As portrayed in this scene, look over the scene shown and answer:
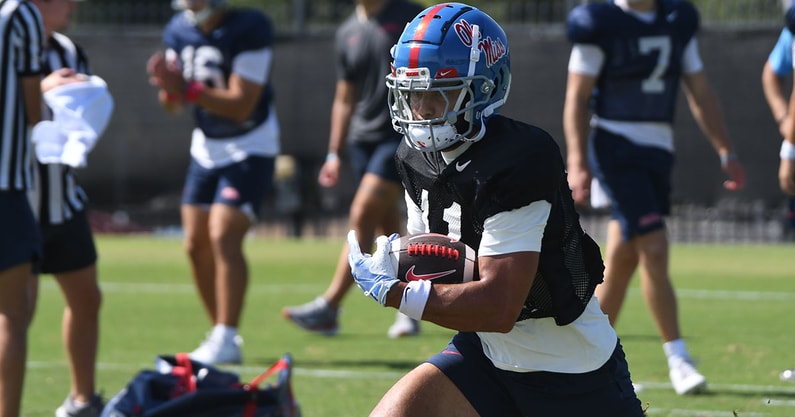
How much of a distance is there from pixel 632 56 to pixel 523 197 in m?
3.10

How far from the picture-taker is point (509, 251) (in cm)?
344

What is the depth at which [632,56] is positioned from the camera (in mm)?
6340

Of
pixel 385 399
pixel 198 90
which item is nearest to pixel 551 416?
pixel 385 399

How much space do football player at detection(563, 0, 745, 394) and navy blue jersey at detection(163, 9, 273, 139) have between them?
75.9 inches

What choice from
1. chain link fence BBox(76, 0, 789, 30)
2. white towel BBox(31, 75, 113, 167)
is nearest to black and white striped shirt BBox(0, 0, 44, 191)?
white towel BBox(31, 75, 113, 167)

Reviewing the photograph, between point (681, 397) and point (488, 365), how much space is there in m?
2.38

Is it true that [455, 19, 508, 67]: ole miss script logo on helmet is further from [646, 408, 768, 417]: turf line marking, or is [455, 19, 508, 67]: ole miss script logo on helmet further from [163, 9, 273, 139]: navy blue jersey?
[163, 9, 273, 139]: navy blue jersey

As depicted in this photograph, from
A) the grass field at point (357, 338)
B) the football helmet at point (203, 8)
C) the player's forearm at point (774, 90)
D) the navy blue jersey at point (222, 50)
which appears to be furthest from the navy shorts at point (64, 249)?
the player's forearm at point (774, 90)

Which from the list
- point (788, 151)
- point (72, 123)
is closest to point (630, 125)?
point (788, 151)

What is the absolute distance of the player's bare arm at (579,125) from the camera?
6.19 m

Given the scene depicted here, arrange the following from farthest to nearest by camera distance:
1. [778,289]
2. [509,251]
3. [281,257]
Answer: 1. [281,257]
2. [778,289]
3. [509,251]

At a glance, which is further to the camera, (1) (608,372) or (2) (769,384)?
(2) (769,384)

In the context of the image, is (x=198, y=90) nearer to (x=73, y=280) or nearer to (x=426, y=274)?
(x=73, y=280)

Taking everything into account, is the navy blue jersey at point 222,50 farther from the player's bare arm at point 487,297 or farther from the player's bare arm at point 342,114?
the player's bare arm at point 487,297
